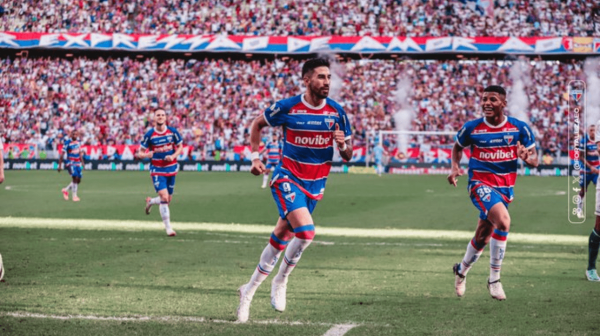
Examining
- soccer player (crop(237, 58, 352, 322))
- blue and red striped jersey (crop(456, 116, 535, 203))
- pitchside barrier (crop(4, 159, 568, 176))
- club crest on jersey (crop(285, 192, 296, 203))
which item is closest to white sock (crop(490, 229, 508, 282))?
blue and red striped jersey (crop(456, 116, 535, 203))

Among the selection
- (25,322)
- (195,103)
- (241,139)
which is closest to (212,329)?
(25,322)

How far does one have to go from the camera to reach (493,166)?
990cm

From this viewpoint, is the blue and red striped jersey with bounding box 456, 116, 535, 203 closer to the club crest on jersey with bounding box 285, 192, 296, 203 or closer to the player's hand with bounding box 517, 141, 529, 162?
the player's hand with bounding box 517, 141, 529, 162

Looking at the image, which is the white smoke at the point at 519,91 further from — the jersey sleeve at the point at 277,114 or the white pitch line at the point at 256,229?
the jersey sleeve at the point at 277,114

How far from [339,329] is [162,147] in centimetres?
1044

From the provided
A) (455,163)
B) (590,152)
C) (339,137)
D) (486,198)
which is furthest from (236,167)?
(339,137)

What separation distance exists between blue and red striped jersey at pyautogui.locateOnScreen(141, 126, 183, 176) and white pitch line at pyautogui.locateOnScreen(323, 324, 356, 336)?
10.1m

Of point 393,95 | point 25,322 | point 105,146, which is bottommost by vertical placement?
point 105,146

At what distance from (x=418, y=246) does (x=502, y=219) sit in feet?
19.2

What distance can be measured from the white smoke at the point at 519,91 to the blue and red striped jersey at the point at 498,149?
40827 mm

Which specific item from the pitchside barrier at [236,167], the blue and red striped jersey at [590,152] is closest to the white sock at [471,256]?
the blue and red striped jersey at [590,152]

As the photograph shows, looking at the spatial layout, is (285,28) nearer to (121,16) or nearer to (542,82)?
(121,16)

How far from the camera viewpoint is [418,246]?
1532 centimetres

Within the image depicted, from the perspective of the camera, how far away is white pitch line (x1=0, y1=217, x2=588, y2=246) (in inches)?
668
